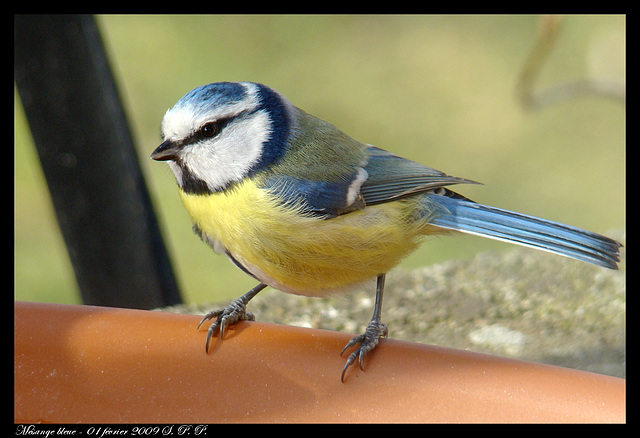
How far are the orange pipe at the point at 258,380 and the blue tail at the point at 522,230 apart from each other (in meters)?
0.43

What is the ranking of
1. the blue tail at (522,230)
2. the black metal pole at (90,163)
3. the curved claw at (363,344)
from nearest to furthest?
1. the curved claw at (363,344)
2. the blue tail at (522,230)
3. the black metal pole at (90,163)

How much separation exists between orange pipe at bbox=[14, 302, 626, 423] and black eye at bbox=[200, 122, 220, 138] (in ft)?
1.55

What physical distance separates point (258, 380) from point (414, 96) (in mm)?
3809

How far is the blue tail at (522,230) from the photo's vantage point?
1663 mm

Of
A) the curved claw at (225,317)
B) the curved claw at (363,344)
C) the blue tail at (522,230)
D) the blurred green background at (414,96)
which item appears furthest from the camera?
the blurred green background at (414,96)

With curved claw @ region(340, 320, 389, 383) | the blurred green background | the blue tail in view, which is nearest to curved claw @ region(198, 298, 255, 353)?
curved claw @ region(340, 320, 389, 383)

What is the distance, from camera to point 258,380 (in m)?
1.41

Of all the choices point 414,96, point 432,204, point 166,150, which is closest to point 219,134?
point 166,150

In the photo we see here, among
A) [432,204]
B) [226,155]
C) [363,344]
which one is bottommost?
[363,344]

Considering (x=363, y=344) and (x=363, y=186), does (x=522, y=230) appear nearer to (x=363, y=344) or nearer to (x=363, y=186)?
(x=363, y=186)

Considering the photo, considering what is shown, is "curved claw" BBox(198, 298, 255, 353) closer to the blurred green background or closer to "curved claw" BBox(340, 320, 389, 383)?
"curved claw" BBox(340, 320, 389, 383)

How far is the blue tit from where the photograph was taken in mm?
1672

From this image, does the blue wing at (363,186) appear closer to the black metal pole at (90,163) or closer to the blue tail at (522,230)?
the blue tail at (522,230)

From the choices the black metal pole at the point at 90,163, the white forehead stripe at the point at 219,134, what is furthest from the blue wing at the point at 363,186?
the black metal pole at the point at 90,163
